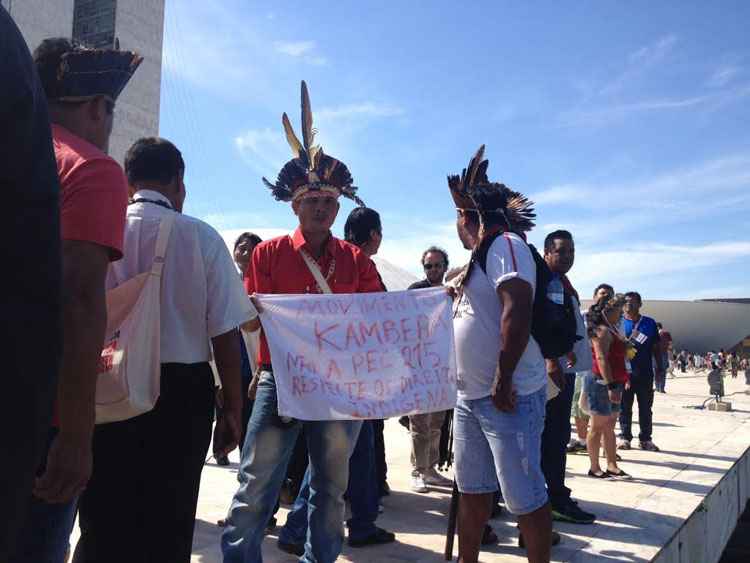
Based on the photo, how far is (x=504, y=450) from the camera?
2887 mm

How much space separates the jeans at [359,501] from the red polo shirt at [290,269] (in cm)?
92

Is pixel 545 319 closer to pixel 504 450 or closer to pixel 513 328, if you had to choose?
pixel 513 328

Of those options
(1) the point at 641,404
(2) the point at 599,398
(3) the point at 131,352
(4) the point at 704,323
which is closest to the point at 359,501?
(3) the point at 131,352

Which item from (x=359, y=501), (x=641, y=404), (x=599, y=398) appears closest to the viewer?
(x=359, y=501)

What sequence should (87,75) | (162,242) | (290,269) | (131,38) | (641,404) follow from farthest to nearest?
1. (131,38)
2. (641,404)
3. (290,269)
4. (162,242)
5. (87,75)

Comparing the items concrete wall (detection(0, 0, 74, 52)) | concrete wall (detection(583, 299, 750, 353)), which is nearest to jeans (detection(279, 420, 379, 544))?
concrete wall (detection(0, 0, 74, 52))

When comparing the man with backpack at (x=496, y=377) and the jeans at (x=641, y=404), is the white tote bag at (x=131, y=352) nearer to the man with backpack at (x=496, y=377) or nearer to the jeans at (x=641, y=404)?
the man with backpack at (x=496, y=377)

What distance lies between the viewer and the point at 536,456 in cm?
293

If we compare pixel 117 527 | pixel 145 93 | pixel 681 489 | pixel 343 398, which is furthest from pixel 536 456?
pixel 145 93

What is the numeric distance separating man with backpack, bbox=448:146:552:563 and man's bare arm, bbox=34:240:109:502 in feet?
6.01

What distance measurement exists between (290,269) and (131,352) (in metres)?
1.34

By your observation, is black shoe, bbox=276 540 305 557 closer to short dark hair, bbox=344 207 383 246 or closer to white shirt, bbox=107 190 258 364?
white shirt, bbox=107 190 258 364

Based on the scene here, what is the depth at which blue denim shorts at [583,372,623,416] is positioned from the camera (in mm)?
5684

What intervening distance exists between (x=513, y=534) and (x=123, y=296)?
3.13 meters
